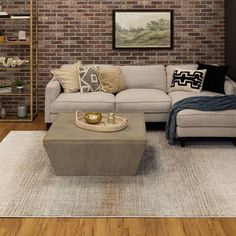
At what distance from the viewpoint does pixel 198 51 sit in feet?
25.3

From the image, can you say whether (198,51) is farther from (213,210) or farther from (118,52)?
(213,210)

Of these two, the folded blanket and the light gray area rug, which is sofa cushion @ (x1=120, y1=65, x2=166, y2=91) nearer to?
the folded blanket

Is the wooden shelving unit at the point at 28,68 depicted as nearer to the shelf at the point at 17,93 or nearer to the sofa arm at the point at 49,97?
the shelf at the point at 17,93

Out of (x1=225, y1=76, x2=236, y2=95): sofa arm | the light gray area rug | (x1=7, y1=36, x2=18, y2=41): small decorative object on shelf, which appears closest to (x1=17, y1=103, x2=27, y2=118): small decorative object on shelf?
(x1=7, y1=36, x2=18, y2=41): small decorative object on shelf

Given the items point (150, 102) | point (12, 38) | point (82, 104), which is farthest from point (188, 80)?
point (12, 38)

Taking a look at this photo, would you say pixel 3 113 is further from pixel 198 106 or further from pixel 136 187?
pixel 136 187

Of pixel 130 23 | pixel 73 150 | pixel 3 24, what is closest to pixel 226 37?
pixel 130 23

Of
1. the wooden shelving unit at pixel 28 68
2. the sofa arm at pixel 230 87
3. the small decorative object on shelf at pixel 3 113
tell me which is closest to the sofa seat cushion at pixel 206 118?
the sofa arm at pixel 230 87

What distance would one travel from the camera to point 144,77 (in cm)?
718

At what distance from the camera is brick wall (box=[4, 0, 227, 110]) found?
7609 mm

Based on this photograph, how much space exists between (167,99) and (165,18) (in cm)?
169

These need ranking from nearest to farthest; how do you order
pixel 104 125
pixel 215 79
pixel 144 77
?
1. pixel 104 125
2. pixel 215 79
3. pixel 144 77

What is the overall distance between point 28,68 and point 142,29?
5.85 ft

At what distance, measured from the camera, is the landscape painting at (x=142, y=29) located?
7.62 metres
